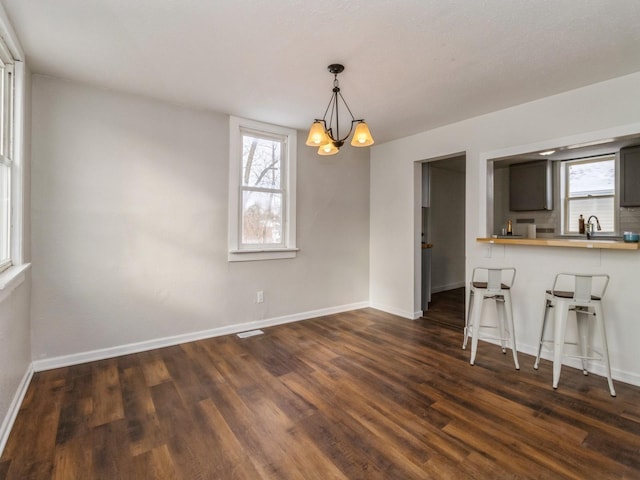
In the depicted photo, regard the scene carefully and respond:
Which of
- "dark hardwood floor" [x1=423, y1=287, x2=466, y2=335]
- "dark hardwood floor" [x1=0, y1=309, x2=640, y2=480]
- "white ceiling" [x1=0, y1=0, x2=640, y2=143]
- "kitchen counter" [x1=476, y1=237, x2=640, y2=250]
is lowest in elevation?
"dark hardwood floor" [x1=0, y1=309, x2=640, y2=480]

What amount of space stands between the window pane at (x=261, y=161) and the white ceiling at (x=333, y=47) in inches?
27.3

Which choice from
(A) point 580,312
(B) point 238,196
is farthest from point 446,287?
(B) point 238,196

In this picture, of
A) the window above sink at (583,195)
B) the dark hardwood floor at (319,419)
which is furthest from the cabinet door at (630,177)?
the dark hardwood floor at (319,419)

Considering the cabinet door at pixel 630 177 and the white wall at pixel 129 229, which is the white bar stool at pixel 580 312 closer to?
the cabinet door at pixel 630 177

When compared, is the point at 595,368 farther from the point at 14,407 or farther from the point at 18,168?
the point at 18,168

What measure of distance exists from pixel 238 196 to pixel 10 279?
215 cm

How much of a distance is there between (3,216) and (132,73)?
56.4 inches

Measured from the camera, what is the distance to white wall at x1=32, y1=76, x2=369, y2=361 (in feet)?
8.70

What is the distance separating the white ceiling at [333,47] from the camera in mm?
1802

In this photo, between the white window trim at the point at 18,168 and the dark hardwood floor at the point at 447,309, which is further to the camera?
the dark hardwood floor at the point at 447,309

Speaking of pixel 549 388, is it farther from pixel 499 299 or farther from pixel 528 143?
pixel 528 143

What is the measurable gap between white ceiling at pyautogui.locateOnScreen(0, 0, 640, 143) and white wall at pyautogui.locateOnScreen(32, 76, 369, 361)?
332 millimetres

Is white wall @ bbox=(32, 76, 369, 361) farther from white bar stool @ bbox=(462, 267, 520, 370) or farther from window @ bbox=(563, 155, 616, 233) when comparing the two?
window @ bbox=(563, 155, 616, 233)

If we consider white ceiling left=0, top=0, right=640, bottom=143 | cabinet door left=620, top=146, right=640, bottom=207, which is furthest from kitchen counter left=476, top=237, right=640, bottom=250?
cabinet door left=620, top=146, right=640, bottom=207
